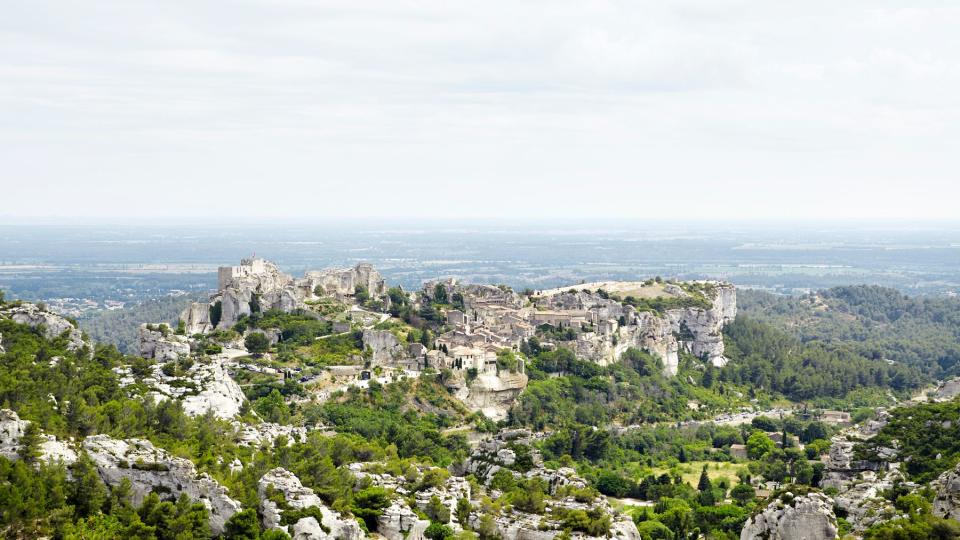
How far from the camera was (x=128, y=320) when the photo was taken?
446ft

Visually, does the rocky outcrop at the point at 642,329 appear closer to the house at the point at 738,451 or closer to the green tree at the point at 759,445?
the house at the point at 738,451

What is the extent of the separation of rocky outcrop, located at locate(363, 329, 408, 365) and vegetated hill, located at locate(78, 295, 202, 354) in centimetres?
5429

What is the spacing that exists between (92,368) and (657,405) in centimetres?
4100

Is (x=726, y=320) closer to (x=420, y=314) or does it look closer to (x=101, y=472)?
(x=420, y=314)

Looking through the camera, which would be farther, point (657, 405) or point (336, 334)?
point (657, 405)

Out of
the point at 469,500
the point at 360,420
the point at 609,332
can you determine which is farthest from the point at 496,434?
the point at 609,332

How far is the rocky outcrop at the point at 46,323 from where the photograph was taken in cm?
4672

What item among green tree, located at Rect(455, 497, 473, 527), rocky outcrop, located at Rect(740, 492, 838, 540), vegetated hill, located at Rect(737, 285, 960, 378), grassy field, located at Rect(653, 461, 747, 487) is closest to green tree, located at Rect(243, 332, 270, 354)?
grassy field, located at Rect(653, 461, 747, 487)

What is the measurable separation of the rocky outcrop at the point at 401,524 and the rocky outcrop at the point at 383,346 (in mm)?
28845

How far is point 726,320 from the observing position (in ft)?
323

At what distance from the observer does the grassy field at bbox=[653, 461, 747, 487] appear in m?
55.6

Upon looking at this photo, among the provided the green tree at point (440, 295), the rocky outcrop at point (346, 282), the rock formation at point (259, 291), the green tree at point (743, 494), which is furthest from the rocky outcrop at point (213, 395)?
the green tree at point (440, 295)

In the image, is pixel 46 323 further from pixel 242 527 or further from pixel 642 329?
pixel 642 329

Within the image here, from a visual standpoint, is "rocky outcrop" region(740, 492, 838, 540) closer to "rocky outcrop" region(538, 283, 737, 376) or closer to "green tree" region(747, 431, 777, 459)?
"green tree" region(747, 431, 777, 459)
